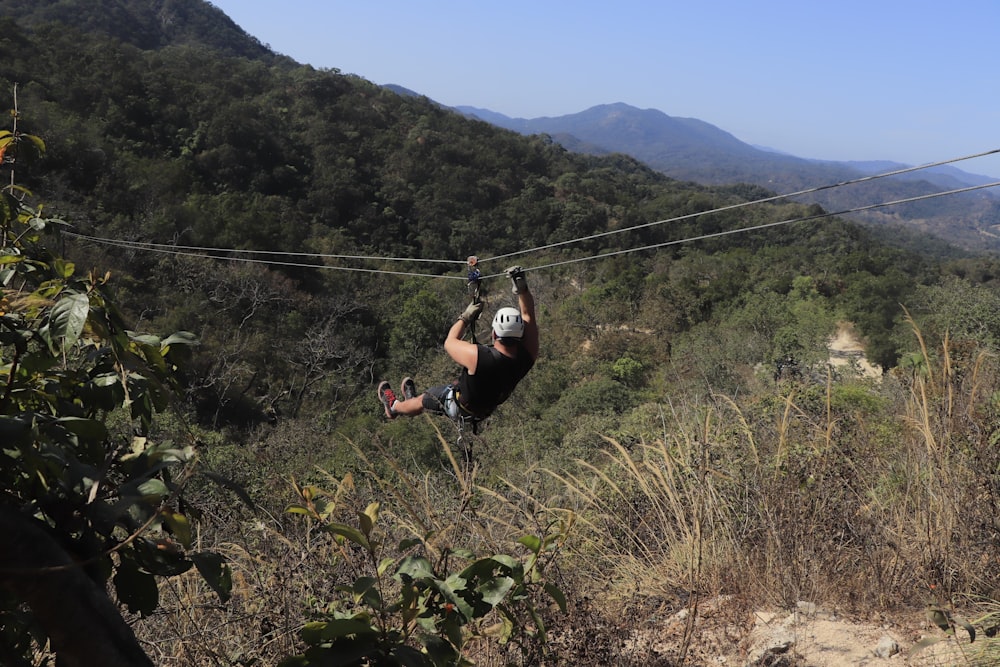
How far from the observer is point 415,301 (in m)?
23.0

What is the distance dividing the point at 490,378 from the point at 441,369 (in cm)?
1589

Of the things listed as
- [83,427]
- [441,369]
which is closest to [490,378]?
[83,427]

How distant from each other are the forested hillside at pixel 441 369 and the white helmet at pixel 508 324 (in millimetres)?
862

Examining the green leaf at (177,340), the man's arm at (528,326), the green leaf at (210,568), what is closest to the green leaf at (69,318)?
the green leaf at (177,340)

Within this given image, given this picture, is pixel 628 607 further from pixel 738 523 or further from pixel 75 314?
pixel 75 314

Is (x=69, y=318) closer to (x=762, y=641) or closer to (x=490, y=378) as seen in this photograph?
(x=762, y=641)

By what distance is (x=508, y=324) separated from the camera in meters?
3.77

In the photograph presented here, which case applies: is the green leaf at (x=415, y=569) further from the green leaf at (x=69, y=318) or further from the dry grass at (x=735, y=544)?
the dry grass at (x=735, y=544)

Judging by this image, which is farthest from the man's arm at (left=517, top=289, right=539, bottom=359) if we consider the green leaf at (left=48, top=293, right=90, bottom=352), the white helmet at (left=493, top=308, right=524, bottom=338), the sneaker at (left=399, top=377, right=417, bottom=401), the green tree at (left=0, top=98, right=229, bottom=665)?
the green leaf at (left=48, top=293, right=90, bottom=352)

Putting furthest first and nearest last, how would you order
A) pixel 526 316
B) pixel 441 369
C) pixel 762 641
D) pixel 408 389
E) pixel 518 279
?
pixel 441 369
pixel 408 389
pixel 526 316
pixel 518 279
pixel 762 641

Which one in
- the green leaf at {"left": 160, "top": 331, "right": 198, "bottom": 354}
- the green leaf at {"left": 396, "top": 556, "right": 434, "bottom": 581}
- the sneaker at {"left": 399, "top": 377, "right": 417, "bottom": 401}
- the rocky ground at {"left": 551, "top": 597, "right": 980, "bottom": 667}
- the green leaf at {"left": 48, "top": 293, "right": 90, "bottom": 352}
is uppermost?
the green leaf at {"left": 48, "top": 293, "right": 90, "bottom": 352}

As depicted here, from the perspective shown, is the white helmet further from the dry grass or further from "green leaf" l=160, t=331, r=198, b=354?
"green leaf" l=160, t=331, r=198, b=354

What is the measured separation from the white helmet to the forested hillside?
0.86 meters

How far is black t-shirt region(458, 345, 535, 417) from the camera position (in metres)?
3.85
